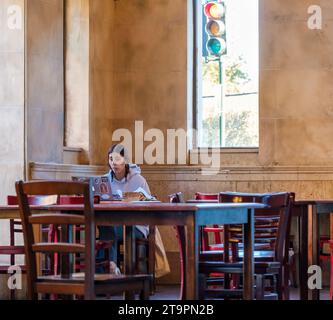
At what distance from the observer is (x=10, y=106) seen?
8992 millimetres

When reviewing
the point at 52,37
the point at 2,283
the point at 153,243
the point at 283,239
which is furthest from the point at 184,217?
the point at 52,37

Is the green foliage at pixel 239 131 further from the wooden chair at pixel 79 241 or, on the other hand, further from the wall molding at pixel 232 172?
the wooden chair at pixel 79 241

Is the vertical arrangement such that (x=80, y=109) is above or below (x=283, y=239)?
above

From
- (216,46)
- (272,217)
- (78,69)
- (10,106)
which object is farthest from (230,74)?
(272,217)

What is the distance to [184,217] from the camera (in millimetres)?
5074

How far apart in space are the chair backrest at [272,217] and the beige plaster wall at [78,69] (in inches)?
163

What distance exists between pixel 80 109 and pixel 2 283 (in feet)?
11.4

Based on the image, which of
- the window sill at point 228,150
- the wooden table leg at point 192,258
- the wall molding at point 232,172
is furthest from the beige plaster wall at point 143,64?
the wooden table leg at point 192,258

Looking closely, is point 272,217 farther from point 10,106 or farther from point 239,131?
point 239,131

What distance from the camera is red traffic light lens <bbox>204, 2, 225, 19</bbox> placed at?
11.1 metres

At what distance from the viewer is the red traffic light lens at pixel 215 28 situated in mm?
11070

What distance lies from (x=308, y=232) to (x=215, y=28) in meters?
4.39
